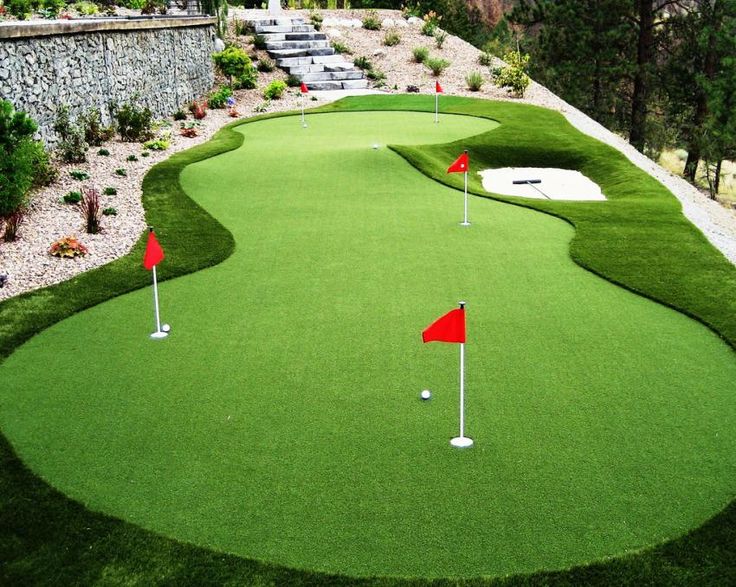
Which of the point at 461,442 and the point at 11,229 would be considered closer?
the point at 461,442

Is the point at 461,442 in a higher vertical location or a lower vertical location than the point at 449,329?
lower

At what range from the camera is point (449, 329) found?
4629 millimetres

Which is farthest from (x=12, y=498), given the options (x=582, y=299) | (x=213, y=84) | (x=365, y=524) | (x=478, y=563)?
(x=213, y=84)

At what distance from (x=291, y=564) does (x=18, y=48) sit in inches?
385

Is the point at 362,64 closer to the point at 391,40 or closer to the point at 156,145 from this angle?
the point at 391,40

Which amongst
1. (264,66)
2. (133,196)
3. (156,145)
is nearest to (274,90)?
(264,66)

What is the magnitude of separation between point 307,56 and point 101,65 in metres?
10.6

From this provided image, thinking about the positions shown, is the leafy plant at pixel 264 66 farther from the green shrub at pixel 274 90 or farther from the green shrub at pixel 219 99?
the green shrub at pixel 219 99

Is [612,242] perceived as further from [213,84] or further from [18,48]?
[213,84]

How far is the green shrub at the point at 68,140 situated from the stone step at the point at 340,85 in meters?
10.5

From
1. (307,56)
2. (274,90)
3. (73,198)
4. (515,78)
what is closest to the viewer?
(73,198)

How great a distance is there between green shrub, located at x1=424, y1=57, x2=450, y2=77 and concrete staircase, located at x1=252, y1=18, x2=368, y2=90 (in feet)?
6.62

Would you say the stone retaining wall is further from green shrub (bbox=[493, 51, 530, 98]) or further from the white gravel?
green shrub (bbox=[493, 51, 530, 98])

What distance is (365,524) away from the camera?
402cm
